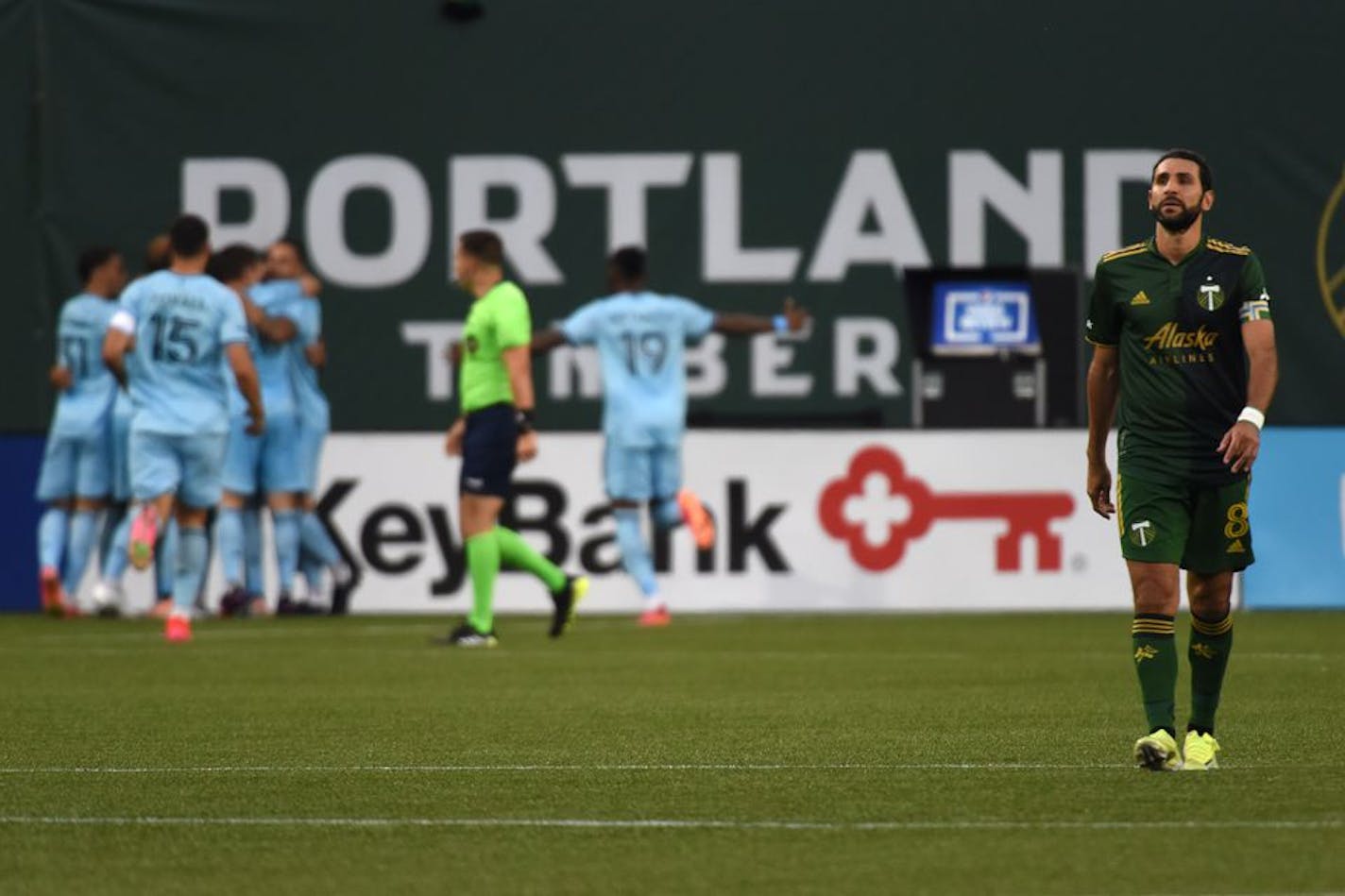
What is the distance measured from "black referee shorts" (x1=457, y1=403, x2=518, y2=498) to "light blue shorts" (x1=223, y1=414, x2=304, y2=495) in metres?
4.14

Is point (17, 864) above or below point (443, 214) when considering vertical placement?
below

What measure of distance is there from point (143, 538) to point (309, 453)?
165 inches

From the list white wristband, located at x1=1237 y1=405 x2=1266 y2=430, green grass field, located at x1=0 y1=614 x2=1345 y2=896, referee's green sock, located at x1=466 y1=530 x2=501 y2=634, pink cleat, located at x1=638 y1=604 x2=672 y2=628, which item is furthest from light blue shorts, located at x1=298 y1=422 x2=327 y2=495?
white wristband, located at x1=1237 y1=405 x2=1266 y2=430

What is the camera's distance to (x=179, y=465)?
15.8 meters

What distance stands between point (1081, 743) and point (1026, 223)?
12555 mm

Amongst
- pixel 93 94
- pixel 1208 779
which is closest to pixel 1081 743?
pixel 1208 779

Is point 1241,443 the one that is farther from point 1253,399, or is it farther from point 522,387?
point 522,387

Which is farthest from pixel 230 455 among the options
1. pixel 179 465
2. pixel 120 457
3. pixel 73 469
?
pixel 179 465

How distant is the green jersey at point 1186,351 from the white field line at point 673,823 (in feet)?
5.44

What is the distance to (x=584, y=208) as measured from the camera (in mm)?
21672

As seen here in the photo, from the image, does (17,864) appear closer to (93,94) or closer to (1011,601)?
(1011,601)

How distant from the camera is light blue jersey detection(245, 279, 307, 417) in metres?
19.3

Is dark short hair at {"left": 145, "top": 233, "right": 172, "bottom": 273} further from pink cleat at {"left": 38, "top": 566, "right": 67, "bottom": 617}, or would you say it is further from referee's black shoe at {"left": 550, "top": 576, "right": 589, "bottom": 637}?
referee's black shoe at {"left": 550, "top": 576, "right": 589, "bottom": 637}

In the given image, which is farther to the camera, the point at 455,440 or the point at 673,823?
the point at 455,440
